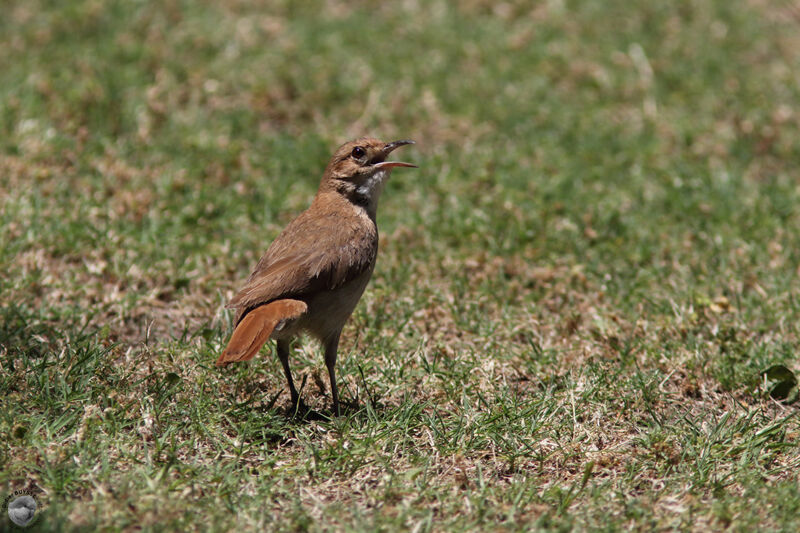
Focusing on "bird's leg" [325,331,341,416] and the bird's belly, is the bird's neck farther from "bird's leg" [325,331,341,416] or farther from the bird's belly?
"bird's leg" [325,331,341,416]

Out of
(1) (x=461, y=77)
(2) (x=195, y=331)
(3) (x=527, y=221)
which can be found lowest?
(2) (x=195, y=331)

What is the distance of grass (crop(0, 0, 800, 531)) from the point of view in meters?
4.14

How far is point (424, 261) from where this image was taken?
21.0 feet

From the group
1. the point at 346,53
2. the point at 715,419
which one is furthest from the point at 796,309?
the point at 346,53

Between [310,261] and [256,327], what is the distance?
0.54 meters

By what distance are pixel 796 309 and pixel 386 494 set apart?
313 centimetres

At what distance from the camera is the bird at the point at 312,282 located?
14.4ft

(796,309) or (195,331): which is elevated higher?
(796,309)

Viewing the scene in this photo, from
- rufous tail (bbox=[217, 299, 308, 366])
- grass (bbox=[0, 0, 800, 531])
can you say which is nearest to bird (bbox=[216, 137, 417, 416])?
rufous tail (bbox=[217, 299, 308, 366])

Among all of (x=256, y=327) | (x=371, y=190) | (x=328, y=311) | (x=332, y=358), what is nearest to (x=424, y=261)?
(x=371, y=190)

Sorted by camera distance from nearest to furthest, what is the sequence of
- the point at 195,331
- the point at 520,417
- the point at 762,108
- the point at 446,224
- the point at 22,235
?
A: the point at 520,417 < the point at 195,331 < the point at 22,235 < the point at 446,224 < the point at 762,108

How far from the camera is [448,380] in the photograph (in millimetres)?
5172

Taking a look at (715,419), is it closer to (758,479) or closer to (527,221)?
(758,479)

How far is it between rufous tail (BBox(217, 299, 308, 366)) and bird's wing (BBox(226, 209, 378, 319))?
0.29ft
